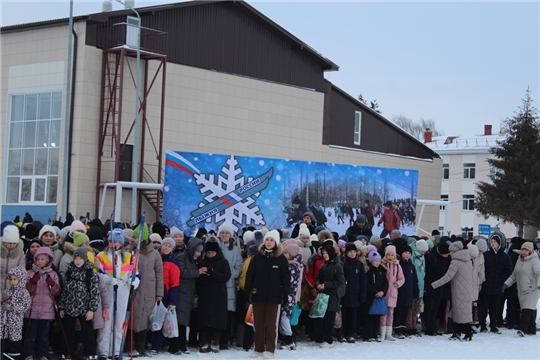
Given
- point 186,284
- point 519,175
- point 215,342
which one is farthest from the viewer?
point 519,175

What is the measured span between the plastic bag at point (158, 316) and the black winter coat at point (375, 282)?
4.11m

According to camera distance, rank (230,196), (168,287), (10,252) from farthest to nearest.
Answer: (230,196) < (168,287) < (10,252)

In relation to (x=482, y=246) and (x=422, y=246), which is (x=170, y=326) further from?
(x=482, y=246)

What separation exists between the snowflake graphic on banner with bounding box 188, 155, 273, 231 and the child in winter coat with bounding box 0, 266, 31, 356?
36.0 feet

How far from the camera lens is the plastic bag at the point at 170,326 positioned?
11.9 meters

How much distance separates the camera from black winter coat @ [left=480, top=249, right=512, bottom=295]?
56.0 ft

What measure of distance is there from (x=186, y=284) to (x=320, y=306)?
2.32 metres

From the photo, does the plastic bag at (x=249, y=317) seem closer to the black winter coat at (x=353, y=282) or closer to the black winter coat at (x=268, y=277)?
the black winter coat at (x=268, y=277)

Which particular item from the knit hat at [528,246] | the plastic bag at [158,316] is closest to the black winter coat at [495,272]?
the knit hat at [528,246]

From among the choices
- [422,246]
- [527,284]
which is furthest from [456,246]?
[527,284]

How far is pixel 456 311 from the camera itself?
15.1m

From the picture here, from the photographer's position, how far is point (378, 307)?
1437cm

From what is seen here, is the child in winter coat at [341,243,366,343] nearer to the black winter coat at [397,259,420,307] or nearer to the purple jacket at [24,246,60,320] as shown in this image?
the black winter coat at [397,259,420,307]

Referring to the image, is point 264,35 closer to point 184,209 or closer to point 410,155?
point 410,155
